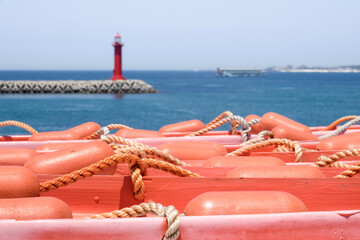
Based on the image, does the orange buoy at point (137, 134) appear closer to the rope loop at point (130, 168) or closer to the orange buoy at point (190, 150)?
the orange buoy at point (190, 150)

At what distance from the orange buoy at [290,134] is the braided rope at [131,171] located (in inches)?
92.8

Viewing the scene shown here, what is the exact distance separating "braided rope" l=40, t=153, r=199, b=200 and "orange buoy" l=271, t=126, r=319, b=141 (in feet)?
7.73

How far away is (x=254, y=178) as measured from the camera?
3.04 m

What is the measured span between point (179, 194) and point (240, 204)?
29.3 inches

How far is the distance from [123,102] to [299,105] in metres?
19.9

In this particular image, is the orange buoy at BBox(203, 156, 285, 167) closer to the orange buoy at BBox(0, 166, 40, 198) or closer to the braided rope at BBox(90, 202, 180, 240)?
the braided rope at BBox(90, 202, 180, 240)

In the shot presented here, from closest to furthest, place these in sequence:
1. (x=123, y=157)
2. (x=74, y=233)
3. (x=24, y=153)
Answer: (x=74, y=233) → (x=123, y=157) → (x=24, y=153)

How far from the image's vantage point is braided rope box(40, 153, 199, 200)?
9.46 feet

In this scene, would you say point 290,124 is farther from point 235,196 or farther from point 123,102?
point 123,102

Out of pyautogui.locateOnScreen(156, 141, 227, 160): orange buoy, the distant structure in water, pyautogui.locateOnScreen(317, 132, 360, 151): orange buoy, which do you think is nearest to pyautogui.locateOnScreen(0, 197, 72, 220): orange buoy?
pyautogui.locateOnScreen(156, 141, 227, 160): orange buoy

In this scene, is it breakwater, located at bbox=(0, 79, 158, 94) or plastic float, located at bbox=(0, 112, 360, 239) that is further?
breakwater, located at bbox=(0, 79, 158, 94)

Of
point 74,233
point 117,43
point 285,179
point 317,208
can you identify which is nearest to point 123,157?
point 74,233

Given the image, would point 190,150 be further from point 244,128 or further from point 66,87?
point 66,87

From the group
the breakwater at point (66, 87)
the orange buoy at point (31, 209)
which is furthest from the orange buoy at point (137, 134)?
the breakwater at point (66, 87)
